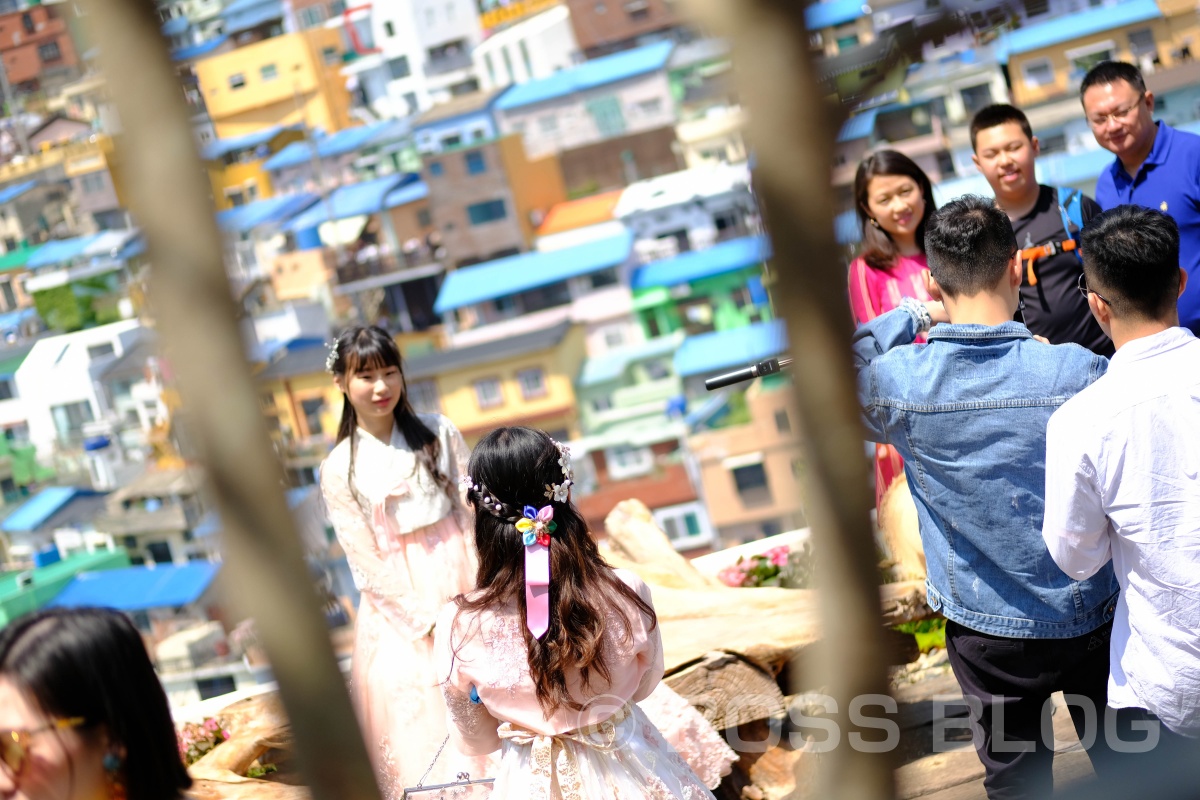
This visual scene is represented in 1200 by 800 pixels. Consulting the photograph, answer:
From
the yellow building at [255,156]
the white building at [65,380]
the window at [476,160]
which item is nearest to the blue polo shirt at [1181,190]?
A: the window at [476,160]

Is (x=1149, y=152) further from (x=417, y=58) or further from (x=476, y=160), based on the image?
(x=417, y=58)

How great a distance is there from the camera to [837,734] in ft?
1.50

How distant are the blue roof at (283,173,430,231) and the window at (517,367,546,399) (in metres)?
7.76

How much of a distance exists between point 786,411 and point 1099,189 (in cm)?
222

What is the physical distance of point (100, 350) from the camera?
3512cm

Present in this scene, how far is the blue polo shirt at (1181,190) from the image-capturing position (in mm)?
2160

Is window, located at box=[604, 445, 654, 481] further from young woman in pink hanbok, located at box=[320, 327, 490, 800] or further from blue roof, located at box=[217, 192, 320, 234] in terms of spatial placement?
young woman in pink hanbok, located at box=[320, 327, 490, 800]

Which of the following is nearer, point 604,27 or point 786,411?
point 786,411

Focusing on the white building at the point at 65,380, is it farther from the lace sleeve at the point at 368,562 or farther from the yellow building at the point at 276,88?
the lace sleeve at the point at 368,562

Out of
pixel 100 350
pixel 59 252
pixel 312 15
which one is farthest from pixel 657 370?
pixel 312 15

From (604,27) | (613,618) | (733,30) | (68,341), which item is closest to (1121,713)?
(613,618)

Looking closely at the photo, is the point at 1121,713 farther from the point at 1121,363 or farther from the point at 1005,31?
the point at 1005,31

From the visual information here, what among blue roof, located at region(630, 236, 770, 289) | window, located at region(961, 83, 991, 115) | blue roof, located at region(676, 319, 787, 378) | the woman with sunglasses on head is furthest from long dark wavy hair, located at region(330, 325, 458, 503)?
window, located at region(961, 83, 991, 115)

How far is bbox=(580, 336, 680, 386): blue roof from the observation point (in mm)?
32625
